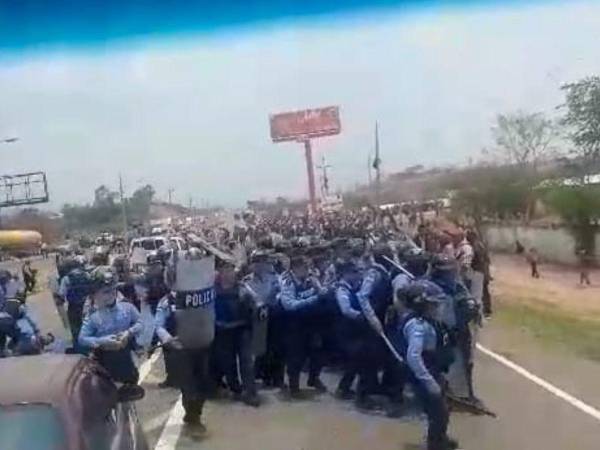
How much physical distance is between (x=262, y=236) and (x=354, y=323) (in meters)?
0.94

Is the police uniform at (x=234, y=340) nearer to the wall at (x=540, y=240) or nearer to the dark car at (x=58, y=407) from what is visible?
the wall at (x=540, y=240)

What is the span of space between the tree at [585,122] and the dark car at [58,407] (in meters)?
5.81

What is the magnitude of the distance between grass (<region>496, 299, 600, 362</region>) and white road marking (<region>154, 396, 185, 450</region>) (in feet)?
13.2

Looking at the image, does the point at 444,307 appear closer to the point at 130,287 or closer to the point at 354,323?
the point at 354,323

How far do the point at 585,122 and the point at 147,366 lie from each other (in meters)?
6.96

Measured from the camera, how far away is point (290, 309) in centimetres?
775

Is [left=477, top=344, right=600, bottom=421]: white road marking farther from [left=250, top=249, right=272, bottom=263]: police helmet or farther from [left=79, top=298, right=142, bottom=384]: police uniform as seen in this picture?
[left=79, top=298, right=142, bottom=384]: police uniform

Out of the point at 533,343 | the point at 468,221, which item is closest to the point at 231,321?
the point at 468,221

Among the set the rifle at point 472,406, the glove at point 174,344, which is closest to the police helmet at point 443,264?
the rifle at point 472,406

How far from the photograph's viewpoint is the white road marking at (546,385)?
23.5 ft

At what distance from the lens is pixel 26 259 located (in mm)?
8992

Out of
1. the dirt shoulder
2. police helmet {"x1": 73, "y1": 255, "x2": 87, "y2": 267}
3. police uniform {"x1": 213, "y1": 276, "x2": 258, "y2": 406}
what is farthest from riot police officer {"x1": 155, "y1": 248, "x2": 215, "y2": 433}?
the dirt shoulder

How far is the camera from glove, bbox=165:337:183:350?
6.70 m

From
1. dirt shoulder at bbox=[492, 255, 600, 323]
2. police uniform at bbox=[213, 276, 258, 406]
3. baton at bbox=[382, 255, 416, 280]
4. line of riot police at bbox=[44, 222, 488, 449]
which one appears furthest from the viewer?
dirt shoulder at bbox=[492, 255, 600, 323]
